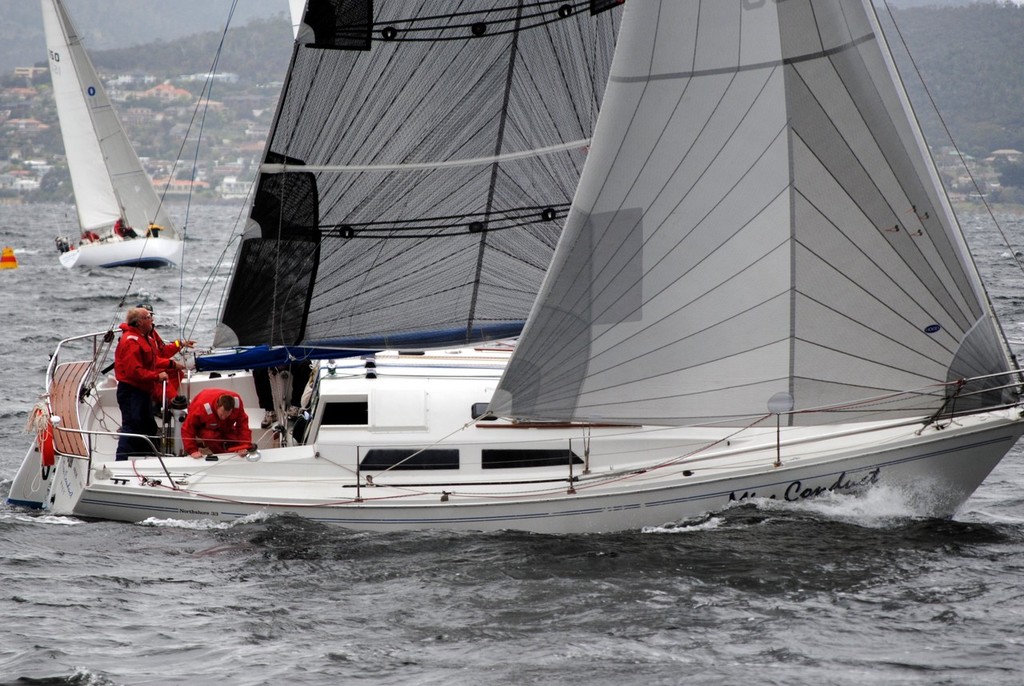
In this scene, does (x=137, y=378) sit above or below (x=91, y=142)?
below

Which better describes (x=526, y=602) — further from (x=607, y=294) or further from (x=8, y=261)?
(x=8, y=261)

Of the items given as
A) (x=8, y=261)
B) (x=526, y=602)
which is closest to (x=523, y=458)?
(x=526, y=602)

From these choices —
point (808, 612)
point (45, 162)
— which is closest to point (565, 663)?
point (808, 612)

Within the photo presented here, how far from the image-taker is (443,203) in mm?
10406

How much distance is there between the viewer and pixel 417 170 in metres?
10.3

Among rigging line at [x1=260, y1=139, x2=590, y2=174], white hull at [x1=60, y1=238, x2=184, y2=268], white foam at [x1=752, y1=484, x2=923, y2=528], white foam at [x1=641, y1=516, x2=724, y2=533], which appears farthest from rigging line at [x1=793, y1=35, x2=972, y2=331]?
white hull at [x1=60, y1=238, x2=184, y2=268]

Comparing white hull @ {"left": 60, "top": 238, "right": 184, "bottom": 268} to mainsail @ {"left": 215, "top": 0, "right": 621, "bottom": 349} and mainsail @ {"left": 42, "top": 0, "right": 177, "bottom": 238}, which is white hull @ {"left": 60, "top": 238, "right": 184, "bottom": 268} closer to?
mainsail @ {"left": 42, "top": 0, "right": 177, "bottom": 238}

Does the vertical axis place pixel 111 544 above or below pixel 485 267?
below

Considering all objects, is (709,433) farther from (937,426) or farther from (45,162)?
(45,162)

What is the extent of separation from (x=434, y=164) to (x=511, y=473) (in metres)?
2.67

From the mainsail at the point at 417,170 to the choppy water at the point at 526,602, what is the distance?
2.23m

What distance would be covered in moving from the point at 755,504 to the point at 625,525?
973 millimetres

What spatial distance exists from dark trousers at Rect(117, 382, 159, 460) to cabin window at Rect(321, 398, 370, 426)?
5.07ft

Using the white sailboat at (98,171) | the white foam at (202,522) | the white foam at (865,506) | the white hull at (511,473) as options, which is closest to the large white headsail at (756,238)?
the white hull at (511,473)
